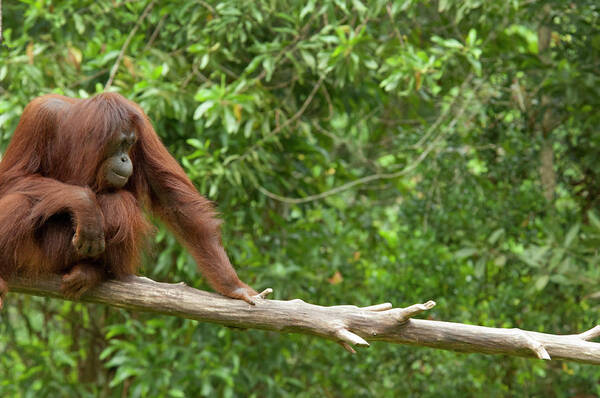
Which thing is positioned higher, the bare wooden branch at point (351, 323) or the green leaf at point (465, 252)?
the bare wooden branch at point (351, 323)

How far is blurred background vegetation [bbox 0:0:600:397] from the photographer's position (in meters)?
5.23

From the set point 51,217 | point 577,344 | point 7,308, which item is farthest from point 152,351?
point 577,344

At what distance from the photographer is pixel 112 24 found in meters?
5.97

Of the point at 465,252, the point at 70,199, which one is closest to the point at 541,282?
the point at 465,252

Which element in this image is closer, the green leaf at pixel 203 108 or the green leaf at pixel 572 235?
the green leaf at pixel 203 108

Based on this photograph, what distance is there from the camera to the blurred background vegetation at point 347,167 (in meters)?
5.23

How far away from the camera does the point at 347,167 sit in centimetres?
694

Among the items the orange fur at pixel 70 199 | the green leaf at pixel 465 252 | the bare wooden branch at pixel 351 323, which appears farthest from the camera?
the green leaf at pixel 465 252

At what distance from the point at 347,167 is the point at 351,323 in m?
3.93

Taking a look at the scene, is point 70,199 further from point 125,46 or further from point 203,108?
point 125,46

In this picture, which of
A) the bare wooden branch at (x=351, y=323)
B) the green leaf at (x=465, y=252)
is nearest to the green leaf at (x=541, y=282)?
the green leaf at (x=465, y=252)

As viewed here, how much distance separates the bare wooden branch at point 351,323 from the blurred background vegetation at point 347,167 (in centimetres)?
187

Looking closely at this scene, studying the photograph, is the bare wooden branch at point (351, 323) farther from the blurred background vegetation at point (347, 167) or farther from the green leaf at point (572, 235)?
the green leaf at point (572, 235)

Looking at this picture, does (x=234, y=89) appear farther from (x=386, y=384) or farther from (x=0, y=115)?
(x=386, y=384)
